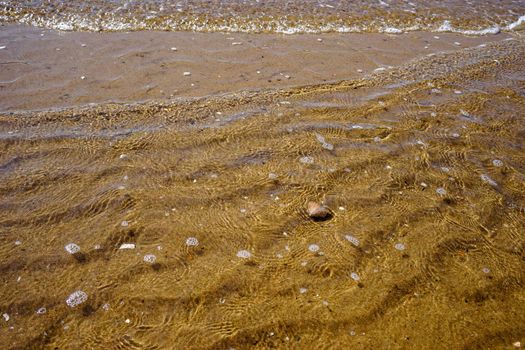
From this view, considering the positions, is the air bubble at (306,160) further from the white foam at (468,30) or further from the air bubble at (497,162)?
the white foam at (468,30)

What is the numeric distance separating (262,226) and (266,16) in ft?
18.6

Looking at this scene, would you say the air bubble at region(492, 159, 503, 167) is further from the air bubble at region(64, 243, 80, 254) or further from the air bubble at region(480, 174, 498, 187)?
the air bubble at region(64, 243, 80, 254)

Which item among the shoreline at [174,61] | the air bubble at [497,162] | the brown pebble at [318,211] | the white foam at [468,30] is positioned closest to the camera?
the brown pebble at [318,211]

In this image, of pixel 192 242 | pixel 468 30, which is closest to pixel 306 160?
pixel 192 242

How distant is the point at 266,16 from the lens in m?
7.62

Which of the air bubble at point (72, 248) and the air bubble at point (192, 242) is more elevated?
the air bubble at point (72, 248)

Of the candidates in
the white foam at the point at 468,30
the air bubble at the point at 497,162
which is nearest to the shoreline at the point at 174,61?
the white foam at the point at 468,30

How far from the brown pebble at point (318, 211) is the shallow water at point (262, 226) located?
5cm

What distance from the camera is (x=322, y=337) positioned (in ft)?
7.63

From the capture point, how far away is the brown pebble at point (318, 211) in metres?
3.10

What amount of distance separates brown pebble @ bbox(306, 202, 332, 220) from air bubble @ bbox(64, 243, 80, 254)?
1645mm

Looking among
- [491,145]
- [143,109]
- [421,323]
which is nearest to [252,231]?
[421,323]

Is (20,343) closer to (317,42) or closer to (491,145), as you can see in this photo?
(491,145)

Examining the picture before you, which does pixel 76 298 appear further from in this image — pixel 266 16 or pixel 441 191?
pixel 266 16
